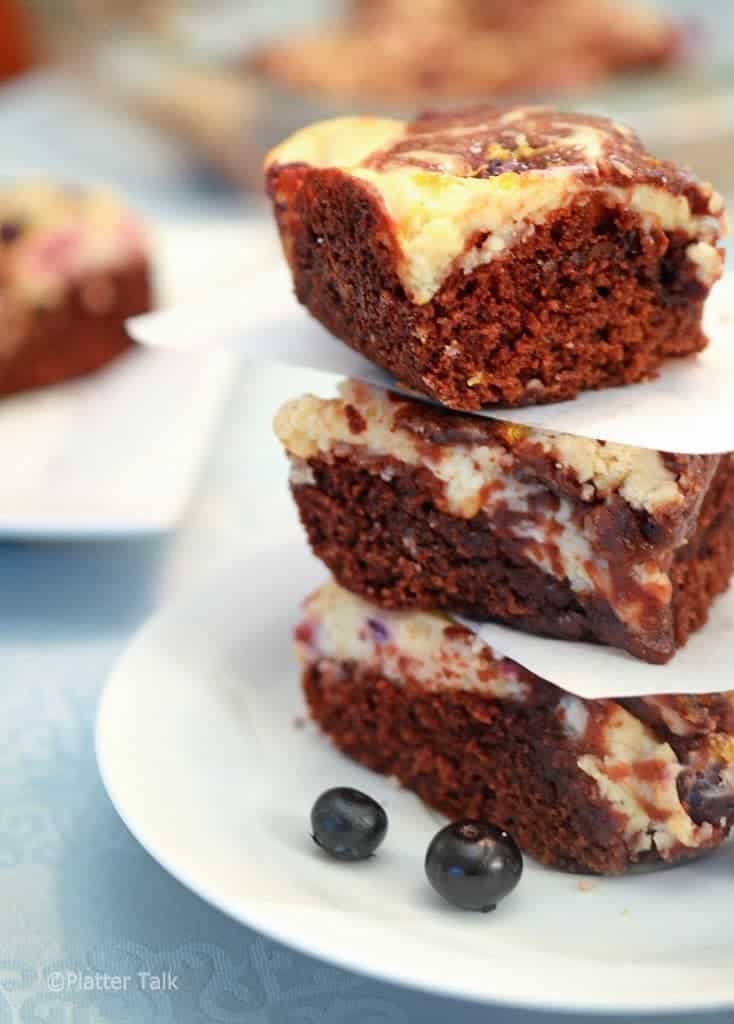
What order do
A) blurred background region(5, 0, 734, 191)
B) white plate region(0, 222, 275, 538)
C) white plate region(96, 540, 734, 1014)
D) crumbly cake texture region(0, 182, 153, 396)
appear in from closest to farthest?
white plate region(96, 540, 734, 1014) < white plate region(0, 222, 275, 538) < crumbly cake texture region(0, 182, 153, 396) < blurred background region(5, 0, 734, 191)

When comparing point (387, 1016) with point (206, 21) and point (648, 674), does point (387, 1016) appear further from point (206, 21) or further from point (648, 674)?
point (206, 21)

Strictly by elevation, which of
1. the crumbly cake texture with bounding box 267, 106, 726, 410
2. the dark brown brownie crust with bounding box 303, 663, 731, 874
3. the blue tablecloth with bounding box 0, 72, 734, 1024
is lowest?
the blue tablecloth with bounding box 0, 72, 734, 1024

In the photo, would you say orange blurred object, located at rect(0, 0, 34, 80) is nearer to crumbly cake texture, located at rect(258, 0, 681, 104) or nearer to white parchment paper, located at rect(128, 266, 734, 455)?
crumbly cake texture, located at rect(258, 0, 681, 104)

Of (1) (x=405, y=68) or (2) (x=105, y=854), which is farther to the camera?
(1) (x=405, y=68)

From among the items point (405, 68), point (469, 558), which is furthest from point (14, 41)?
point (469, 558)

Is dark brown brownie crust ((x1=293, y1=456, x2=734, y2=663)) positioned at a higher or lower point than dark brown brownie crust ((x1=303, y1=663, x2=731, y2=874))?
higher

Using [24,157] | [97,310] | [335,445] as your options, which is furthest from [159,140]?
[335,445]

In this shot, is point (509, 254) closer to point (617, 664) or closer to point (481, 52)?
point (617, 664)

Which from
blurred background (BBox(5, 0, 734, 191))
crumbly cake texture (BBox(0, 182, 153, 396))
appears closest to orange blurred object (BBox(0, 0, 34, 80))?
blurred background (BBox(5, 0, 734, 191))
